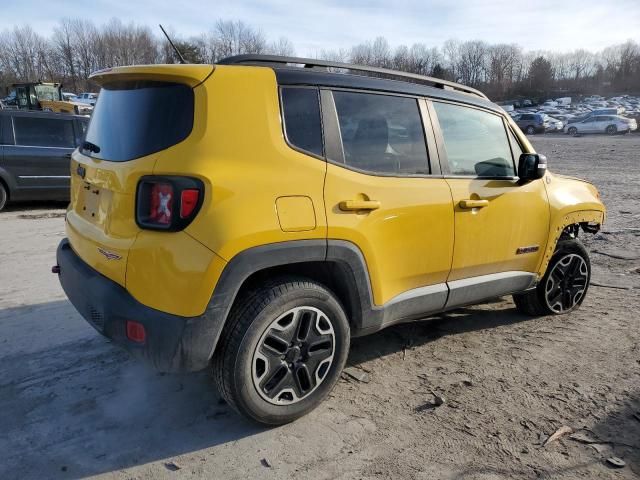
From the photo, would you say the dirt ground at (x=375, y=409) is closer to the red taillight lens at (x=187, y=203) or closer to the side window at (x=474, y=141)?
the red taillight lens at (x=187, y=203)

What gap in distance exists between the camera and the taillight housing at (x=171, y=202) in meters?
2.36

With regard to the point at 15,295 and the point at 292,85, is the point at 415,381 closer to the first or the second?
the point at 292,85

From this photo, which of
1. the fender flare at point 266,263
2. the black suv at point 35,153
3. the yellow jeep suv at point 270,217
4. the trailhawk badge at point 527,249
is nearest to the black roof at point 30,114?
the black suv at point 35,153

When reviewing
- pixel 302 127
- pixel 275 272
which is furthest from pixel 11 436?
pixel 302 127

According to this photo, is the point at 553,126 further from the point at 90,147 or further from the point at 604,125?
the point at 90,147

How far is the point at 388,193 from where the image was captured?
2992 millimetres

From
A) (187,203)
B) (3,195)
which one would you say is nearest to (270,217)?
(187,203)

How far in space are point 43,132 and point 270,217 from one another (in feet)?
26.8

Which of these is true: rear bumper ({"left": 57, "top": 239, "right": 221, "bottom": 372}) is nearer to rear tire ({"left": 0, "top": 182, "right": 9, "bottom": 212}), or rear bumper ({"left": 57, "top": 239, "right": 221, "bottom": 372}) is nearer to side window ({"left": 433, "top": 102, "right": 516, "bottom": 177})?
side window ({"left": 433, "top": 102, "right": 516, "bottom": 177})

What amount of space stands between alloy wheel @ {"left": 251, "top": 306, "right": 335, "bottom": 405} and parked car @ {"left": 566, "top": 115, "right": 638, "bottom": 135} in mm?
41502

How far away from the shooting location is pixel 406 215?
3066 mm

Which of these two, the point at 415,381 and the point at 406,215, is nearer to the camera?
the point at 406,215

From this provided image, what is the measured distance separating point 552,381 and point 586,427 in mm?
498

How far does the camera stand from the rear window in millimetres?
2479
